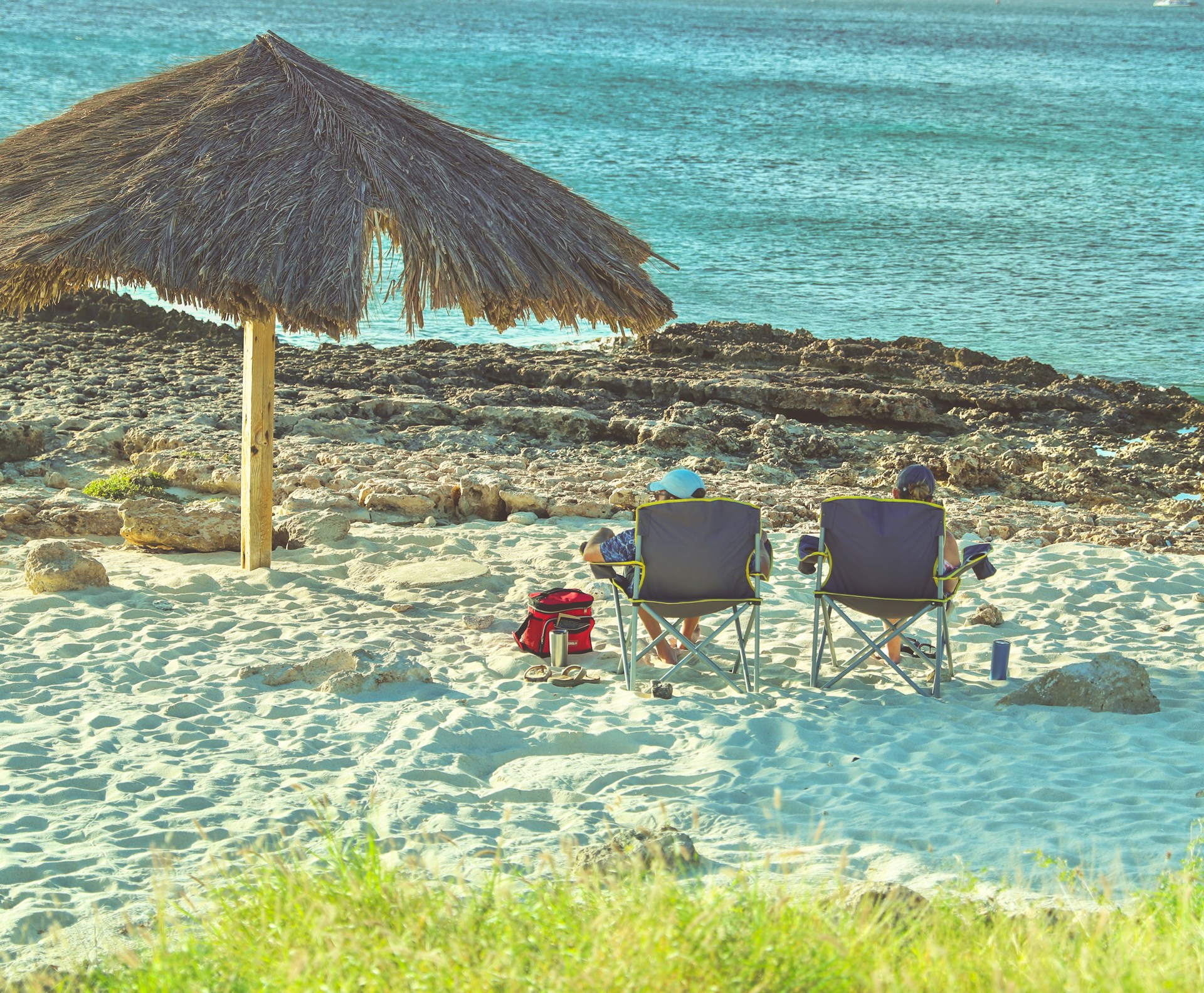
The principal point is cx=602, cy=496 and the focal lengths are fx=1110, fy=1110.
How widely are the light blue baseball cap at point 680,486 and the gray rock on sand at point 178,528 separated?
3.09 metres

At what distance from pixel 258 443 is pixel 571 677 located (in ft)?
7.93

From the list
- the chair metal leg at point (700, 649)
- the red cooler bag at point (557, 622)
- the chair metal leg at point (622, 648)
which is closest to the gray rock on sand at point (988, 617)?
the chair metal leg at point (700, 649)

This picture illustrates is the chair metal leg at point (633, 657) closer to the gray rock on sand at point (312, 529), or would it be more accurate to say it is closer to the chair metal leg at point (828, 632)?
the chair metal leg at point (828, 632)

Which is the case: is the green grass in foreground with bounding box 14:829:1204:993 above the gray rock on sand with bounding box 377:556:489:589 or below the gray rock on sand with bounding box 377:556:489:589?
above

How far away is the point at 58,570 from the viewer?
5906 millimetres

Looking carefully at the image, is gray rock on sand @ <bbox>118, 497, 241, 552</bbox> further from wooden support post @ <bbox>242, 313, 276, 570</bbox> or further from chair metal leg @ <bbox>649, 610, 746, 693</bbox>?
chair metal leg @ <bbox>649, 610, 746, 693</bbox>

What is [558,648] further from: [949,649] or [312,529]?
[312,529]

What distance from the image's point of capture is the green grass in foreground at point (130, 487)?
7.96 metres

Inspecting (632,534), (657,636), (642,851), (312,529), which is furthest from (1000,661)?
(312,529)

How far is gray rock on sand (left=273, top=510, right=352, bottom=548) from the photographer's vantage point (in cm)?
701

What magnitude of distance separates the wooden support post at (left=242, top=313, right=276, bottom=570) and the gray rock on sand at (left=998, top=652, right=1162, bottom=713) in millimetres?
4076

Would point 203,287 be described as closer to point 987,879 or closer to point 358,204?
point 358,204

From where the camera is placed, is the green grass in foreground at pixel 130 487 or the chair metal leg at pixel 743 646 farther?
the green grass in foreground at pixel 130 487

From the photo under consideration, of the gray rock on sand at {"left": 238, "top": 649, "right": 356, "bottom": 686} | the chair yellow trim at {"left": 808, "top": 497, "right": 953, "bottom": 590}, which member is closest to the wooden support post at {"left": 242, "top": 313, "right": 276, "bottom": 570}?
the gray rock on sand at {"left": 238, "top": 649, "right": 356, "bottom": 686}
